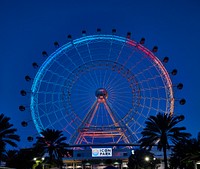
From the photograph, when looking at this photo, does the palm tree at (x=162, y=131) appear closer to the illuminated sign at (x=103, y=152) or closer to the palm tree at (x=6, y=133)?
the palm tree at (x=6, y=133)

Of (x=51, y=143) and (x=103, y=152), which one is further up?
(x=103, y=152)

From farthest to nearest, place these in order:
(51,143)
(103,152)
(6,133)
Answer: (103,152), (51,143), (6,133)

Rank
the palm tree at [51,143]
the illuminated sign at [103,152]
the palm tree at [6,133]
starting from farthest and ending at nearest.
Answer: the illuminated sign at [103,152] → the palm tree at [51,143] → the palm tree at [6,133]

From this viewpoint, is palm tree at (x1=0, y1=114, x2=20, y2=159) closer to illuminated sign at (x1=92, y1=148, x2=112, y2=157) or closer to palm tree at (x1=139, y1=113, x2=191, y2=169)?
palm tree at (x1=139, y1=113, x2=191, y2=169)

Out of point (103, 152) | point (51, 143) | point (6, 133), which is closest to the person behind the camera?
point (6, 133)

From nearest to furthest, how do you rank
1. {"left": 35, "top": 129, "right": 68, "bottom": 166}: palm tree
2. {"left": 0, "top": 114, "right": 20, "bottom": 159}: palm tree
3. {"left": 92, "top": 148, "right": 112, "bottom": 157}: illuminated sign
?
{"left": 0, "top": 114, "right": 20, "bottom": 159}: palm tree, {"left": 35, "top": 129, "right": 68, "bottom": 166}: palm tree, {"left": 92, "top": 148, "right": 112, "bottom": 157}: illuminated sign

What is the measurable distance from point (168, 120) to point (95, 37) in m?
20.4

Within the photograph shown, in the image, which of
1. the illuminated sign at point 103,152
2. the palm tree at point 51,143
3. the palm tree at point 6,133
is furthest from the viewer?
the illuminated sign at point 103,152

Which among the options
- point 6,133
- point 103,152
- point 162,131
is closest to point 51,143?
point 6,133

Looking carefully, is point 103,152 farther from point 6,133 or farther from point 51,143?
point 6,133

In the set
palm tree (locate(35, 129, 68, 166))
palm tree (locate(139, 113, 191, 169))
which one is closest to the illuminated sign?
palm tree (locate(35, 129, 68, 166))

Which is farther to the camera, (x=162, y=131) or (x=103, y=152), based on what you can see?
(x=103, y=152)

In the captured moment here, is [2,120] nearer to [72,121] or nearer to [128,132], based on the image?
[72,121]

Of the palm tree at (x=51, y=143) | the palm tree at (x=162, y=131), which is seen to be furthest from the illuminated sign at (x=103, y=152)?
the palm tree at (x=162, y=131)
